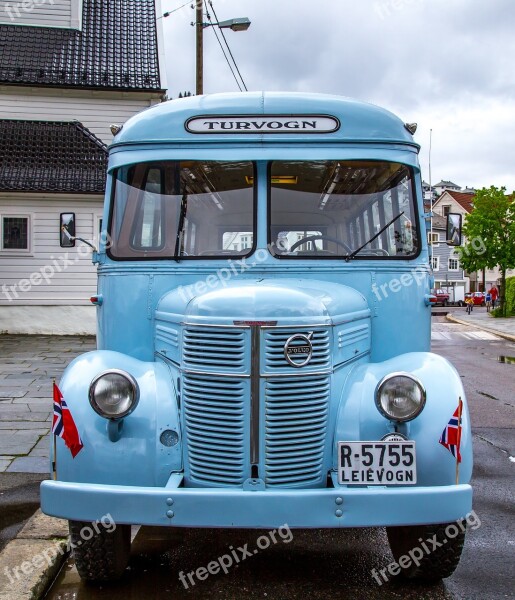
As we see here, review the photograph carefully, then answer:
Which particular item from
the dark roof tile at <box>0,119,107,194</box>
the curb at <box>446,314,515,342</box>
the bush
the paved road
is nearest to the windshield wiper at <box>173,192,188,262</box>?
the paved road

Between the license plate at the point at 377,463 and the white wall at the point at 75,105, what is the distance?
56.8ft

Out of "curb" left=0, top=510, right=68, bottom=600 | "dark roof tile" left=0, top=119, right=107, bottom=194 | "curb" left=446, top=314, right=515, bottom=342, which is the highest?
"dark roof tile" left=0, top=119, right=107, bottom=194

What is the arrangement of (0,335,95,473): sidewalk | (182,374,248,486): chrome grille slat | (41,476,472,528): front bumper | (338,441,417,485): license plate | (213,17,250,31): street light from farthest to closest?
(213,17,250,31): street light, (0,335,95,473): sidewalk, (182,374,248,486): chrome grille slat, (338,441,417,485): license plate, (41,476,472,528): front bumper

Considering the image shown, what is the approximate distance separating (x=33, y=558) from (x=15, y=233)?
15.6m

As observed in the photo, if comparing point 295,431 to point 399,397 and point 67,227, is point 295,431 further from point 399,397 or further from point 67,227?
point 67,227

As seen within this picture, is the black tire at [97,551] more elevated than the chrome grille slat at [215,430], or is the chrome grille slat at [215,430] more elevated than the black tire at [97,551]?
the chrome grille slat at [215,430]

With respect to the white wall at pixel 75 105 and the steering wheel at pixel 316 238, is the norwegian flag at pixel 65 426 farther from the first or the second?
the white wall at pixel 75 105

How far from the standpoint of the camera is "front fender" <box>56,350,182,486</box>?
3.57 meters

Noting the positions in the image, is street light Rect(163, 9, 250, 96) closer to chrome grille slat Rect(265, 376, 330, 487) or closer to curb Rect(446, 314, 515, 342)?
curb Rect(446, 314, 515, 342)

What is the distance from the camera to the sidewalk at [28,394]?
6.46 meters

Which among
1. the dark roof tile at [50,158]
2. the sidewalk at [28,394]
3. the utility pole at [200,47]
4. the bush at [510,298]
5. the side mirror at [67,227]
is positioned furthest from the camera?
the bush at [510,298]

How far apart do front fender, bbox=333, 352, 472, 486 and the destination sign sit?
1.67m

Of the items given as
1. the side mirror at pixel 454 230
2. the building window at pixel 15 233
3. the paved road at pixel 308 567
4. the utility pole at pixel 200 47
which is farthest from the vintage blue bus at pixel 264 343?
the building window at pixel 15 233

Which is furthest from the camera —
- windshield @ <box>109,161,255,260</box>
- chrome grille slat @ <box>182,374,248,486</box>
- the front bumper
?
windshield @ <box>109,161,255,260</box>
